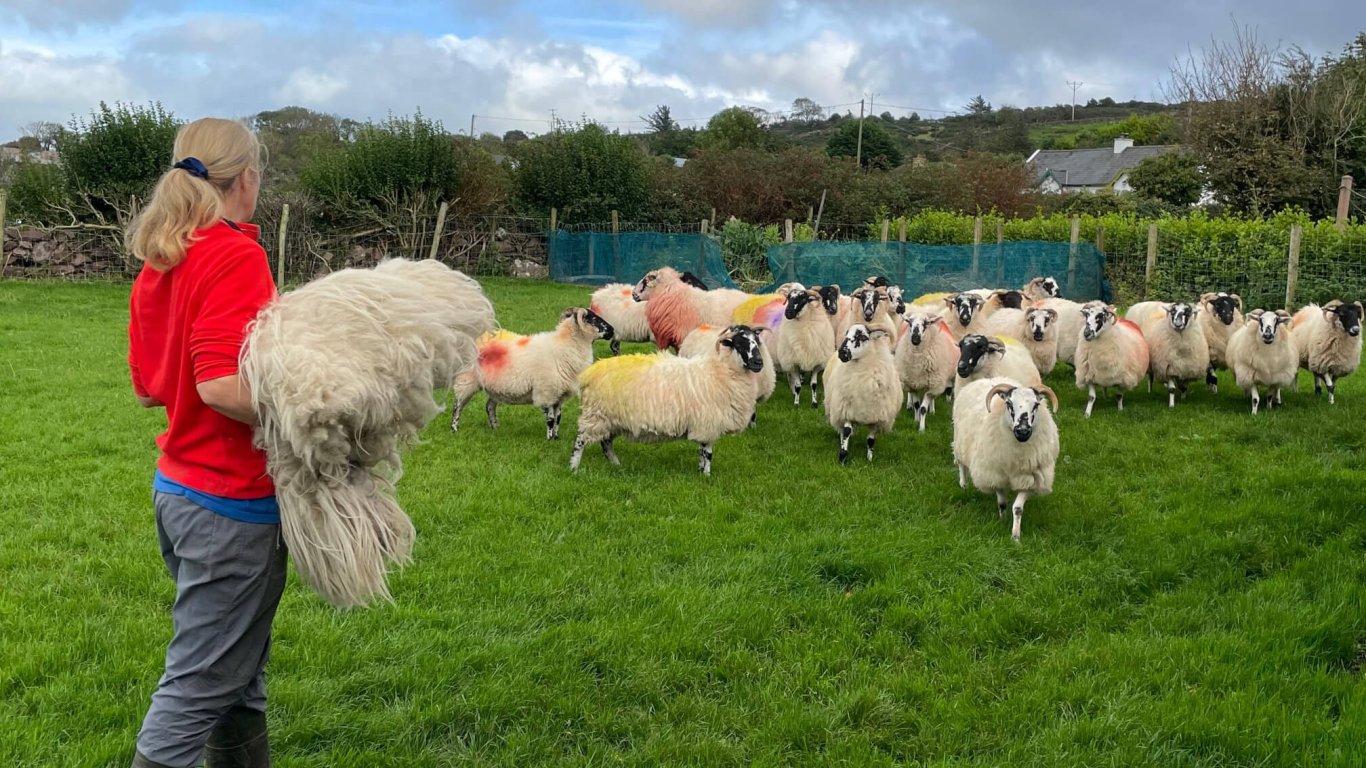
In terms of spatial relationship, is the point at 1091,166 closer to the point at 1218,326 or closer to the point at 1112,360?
the point at 1218,326

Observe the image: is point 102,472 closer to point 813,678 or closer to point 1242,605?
point 813,678

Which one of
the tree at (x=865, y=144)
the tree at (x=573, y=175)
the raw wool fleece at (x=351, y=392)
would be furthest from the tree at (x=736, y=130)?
the raw wool fleece at (x=351, y=392)

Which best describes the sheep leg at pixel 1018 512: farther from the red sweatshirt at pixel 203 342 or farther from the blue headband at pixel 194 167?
the blue headband at pixel 194 167

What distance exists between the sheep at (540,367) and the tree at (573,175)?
20618 mm

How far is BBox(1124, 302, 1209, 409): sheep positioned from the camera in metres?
10.4

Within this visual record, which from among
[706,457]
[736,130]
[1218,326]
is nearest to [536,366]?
[706,457]

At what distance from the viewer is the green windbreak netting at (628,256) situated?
20562 millimetres

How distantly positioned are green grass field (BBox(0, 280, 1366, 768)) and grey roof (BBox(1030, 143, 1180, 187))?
201ft

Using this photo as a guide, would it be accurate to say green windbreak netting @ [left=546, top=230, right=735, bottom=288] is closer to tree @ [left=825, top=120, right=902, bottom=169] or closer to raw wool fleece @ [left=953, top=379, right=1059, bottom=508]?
raw wool fleece @ [left=953, top=379, right=1059, bottom=508]

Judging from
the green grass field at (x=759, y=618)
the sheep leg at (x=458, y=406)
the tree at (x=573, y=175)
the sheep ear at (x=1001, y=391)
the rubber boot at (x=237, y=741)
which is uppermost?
the tree at (x=573, y=175)

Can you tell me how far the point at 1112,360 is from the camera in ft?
33.1

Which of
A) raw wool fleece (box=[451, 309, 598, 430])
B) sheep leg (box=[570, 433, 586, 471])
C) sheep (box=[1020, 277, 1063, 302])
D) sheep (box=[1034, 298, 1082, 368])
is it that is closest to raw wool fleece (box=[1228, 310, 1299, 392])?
sheep (box=[1034, 298, 1082, 368])

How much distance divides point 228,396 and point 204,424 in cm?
22

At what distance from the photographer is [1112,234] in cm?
1938
